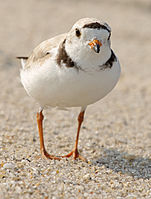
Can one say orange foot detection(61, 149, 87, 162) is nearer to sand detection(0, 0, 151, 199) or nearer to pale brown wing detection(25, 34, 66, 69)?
sand detection(0, 0, 151, 199)

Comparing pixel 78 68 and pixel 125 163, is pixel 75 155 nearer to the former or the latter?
pixel 125 163

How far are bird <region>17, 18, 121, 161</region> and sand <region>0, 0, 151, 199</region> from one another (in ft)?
2.94

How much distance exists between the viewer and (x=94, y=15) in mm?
13625

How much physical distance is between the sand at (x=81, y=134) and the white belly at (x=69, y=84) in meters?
0.84

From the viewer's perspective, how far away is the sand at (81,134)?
11.6 feet

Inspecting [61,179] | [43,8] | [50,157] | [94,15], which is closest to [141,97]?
[50,157]

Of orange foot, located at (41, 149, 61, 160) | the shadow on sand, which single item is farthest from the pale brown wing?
the shadow on sand

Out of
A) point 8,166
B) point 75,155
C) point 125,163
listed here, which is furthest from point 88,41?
point 125,163

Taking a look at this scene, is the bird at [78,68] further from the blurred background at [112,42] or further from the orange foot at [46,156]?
the blurred background at [112,42]

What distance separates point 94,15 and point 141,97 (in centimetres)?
697

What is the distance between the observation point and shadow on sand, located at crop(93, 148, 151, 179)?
427 centimetres

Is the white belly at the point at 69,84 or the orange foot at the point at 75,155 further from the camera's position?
the orange foot at the point at 75,155

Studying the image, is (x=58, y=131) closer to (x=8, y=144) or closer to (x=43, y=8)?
(x=8, y=144)

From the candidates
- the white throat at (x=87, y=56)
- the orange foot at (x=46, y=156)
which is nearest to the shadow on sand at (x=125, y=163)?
the orange foot at (x=46, y=156)
